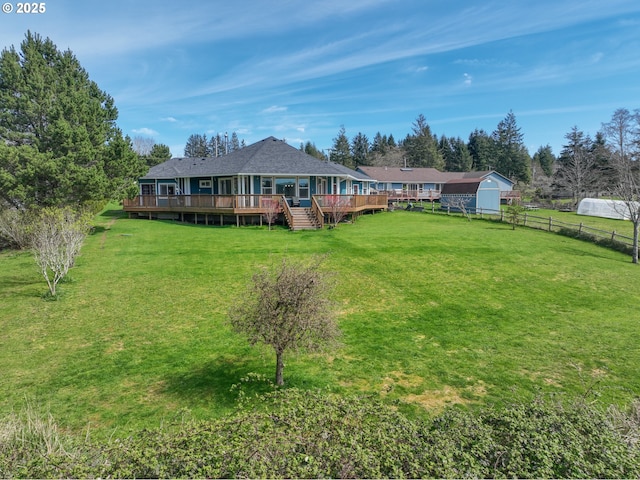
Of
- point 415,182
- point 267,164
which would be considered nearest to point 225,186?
point 267,164

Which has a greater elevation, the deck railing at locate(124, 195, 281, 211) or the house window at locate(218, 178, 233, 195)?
the house window at locate(218, 178, 233, 195)

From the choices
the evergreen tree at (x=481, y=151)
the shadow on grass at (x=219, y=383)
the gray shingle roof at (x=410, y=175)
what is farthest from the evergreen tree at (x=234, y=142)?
the shadow on grass at (x=219, y=383)

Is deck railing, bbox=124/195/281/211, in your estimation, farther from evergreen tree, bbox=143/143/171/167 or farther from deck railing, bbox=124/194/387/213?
evergreen tree, bbox=143/143/171/167

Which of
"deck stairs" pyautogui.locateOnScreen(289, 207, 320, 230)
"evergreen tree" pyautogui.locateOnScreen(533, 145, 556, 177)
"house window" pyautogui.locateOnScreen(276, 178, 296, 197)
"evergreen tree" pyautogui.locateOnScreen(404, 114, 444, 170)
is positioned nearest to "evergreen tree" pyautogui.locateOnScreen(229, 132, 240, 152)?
"evergreen tree" pyautogui.locateOnScreen(404, 114, 444, 170)

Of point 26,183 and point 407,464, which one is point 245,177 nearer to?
point 26,183

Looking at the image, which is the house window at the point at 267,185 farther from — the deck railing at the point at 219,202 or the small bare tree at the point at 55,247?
the small bare tree at the point at 55,247

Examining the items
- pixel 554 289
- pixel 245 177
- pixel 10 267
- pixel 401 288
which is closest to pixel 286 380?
pixel 401 288
